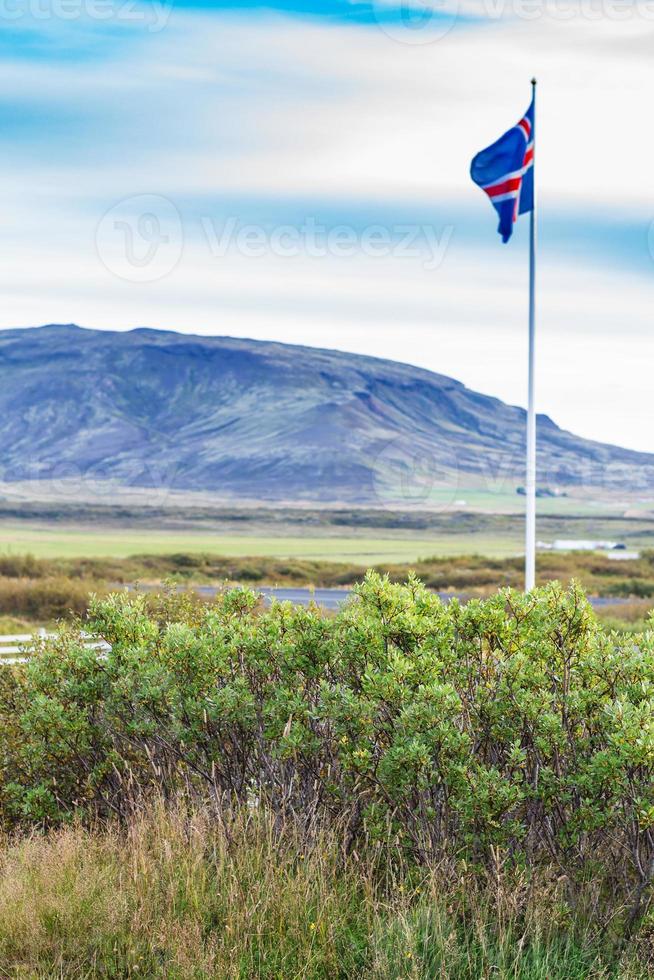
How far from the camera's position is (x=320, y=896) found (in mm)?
5898

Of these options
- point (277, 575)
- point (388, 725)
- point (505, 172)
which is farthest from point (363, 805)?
point (277, 575)

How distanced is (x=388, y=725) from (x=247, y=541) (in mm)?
110562

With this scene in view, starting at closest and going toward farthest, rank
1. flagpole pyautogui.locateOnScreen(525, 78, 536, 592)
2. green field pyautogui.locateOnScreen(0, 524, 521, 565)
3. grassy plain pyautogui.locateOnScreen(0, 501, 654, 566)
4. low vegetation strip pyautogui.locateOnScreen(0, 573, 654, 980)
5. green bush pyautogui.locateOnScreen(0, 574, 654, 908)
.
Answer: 1. low vegetation strip pyautogui.locateOnScreen(0, 573, 654, 980)
2. green bush pyautogui.locateOnScreen(0, 574, 654, 908)
3. flagpole pyautogui.locateOnScreen(525, 78, 536, 592)
4. green field pyautogui.locateOnScreen(0, 524, 521, 565)
5. grassy plain pyautogui.locateOnScreen(0, 501, 654, 566)

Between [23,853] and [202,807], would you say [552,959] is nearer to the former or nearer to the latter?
[202,807]

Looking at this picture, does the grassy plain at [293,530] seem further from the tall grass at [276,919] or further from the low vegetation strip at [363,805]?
the tall grass at [276,919]

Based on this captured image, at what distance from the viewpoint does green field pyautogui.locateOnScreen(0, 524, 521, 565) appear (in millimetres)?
97750

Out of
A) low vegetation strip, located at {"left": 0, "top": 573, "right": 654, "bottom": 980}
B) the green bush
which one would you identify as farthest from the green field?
low vegetation strip, located at {"left": 0, "top": 573, "right": 654, "bottom": 980}

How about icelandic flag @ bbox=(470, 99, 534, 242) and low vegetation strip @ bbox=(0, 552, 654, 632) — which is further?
low vegetation strip @ bbox=(0, 552, 654, 632)

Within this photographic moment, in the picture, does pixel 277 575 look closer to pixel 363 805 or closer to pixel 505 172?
pixel 505 172

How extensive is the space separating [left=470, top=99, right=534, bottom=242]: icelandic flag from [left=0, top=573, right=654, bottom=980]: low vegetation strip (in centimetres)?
1094

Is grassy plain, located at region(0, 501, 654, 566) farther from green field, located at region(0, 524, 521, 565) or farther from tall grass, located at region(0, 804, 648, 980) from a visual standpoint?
tall grass, located at region(0, 804, 648, 980)

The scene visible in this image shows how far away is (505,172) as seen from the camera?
56.3 feet

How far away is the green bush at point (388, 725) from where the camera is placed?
6.16 metres

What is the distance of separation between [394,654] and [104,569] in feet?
139
